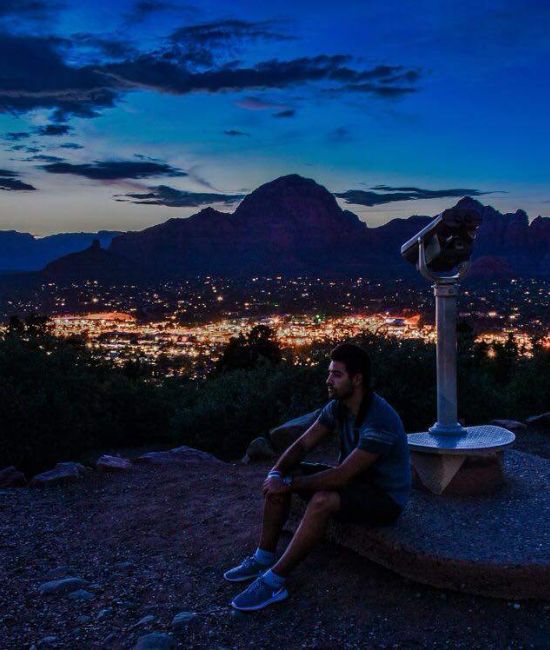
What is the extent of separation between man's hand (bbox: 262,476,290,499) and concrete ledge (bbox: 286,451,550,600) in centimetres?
61

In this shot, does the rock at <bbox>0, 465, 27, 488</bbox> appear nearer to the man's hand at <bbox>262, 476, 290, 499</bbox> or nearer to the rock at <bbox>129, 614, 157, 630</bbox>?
the rock at <bbox>129, 614, 157, 630</bbox>

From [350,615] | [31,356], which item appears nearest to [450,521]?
[350,615]

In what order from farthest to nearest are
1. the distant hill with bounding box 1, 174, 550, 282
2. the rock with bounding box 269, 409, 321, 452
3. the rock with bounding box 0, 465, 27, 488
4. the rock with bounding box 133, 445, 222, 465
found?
the distant hill with bounding box 1, 174, 550, 282, the rock with bounding box 133, 445, 222, 465, the rock with bounding box 269, 409, 321, 452, the rock with bounding box 0, 465, 27, 488

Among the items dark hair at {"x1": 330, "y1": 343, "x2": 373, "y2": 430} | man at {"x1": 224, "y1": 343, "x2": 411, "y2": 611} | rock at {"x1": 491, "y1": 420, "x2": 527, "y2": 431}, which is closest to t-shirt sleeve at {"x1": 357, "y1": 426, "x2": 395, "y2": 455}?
man at {"x1": 224, "y1": 343, "x2": 411, "y2": 611}

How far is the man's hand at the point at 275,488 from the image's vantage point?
15.9 ft

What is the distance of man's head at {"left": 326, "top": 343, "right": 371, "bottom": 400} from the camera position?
4887 millimetres

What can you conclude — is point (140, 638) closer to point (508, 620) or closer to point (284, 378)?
point (508, 620)

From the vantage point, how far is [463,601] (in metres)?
4.52

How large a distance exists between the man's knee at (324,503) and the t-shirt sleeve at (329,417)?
2.09 feet

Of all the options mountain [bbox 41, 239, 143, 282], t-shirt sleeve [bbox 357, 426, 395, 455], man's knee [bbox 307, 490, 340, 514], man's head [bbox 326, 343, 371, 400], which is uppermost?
mountain [bbox 41, 239, 143, 282]

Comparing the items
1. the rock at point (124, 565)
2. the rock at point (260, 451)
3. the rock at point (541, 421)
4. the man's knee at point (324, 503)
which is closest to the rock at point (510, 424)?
the rock at point (541, 421)

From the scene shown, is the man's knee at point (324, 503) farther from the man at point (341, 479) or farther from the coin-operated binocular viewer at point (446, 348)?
the coin-operated binocular viewer at point (446, 348)

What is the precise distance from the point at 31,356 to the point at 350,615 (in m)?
7.75

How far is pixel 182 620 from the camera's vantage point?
14.8ft
